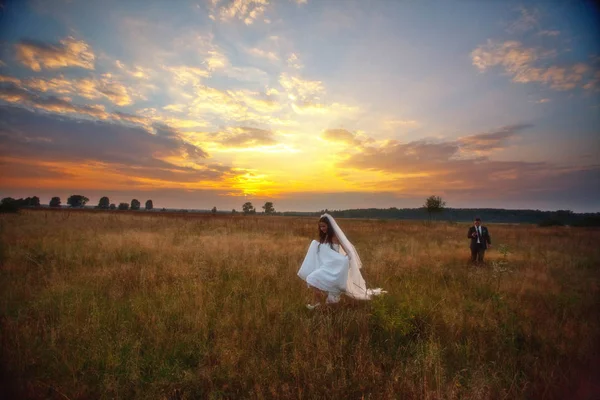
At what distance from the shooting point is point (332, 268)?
5.59 meters

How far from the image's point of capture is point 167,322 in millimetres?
4855

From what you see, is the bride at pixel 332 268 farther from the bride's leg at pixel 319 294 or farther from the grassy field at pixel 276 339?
the grassy field at pixel 276 339

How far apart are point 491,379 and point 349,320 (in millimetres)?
2094

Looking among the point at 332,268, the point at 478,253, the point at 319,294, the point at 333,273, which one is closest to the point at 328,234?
the point at 332,268

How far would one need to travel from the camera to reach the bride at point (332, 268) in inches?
216

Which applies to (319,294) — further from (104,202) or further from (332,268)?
(104,202)

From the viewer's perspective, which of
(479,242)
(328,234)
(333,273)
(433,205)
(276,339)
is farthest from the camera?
(433,205)

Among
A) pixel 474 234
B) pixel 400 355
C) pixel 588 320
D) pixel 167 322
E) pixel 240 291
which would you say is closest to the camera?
pixel 400 355

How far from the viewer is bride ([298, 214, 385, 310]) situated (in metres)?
5.49

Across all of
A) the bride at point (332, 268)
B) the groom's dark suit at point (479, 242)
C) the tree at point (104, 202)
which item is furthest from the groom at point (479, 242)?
the tree at point (104, 202)

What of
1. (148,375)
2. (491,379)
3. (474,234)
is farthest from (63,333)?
(474,234)

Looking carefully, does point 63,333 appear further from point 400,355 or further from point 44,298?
point 400,355

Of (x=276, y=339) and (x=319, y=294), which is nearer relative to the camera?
(x=276, y=339)

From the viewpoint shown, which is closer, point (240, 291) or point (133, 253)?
point (240, 291)
